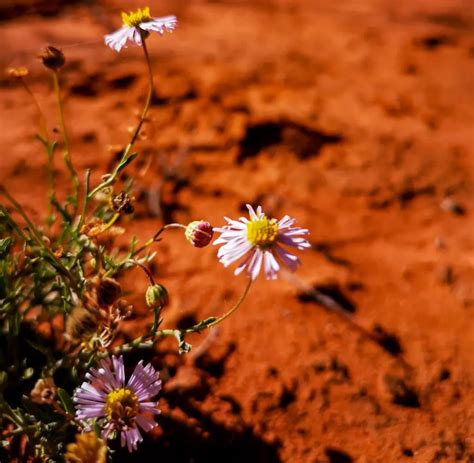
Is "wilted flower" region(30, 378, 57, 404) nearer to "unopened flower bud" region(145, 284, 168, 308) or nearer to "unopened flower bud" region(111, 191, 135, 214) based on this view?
"unopened flower bud" region(145, 284, 168, 308)

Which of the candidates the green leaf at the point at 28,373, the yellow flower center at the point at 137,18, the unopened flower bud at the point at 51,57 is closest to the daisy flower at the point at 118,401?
the green leaf at the point at 28,373

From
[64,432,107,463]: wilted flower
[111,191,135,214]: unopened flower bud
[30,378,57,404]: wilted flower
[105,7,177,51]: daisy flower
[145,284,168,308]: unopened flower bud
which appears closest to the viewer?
[64,432,107,463]: wilted flower

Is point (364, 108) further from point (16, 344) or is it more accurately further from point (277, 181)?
point (16, 344)

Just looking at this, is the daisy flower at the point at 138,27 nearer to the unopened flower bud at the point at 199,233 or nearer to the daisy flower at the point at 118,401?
the unopened flower bud at the point at 199,233

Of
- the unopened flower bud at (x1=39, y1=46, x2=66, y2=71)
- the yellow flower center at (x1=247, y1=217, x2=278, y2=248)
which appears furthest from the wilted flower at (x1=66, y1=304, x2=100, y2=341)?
the unopened flower bud at (x1=39, y1=46, x2=66, y2=71)

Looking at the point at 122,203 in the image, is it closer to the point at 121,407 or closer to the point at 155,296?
the point at 155,296

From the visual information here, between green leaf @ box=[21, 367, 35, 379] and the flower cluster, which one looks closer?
the flower cluster
